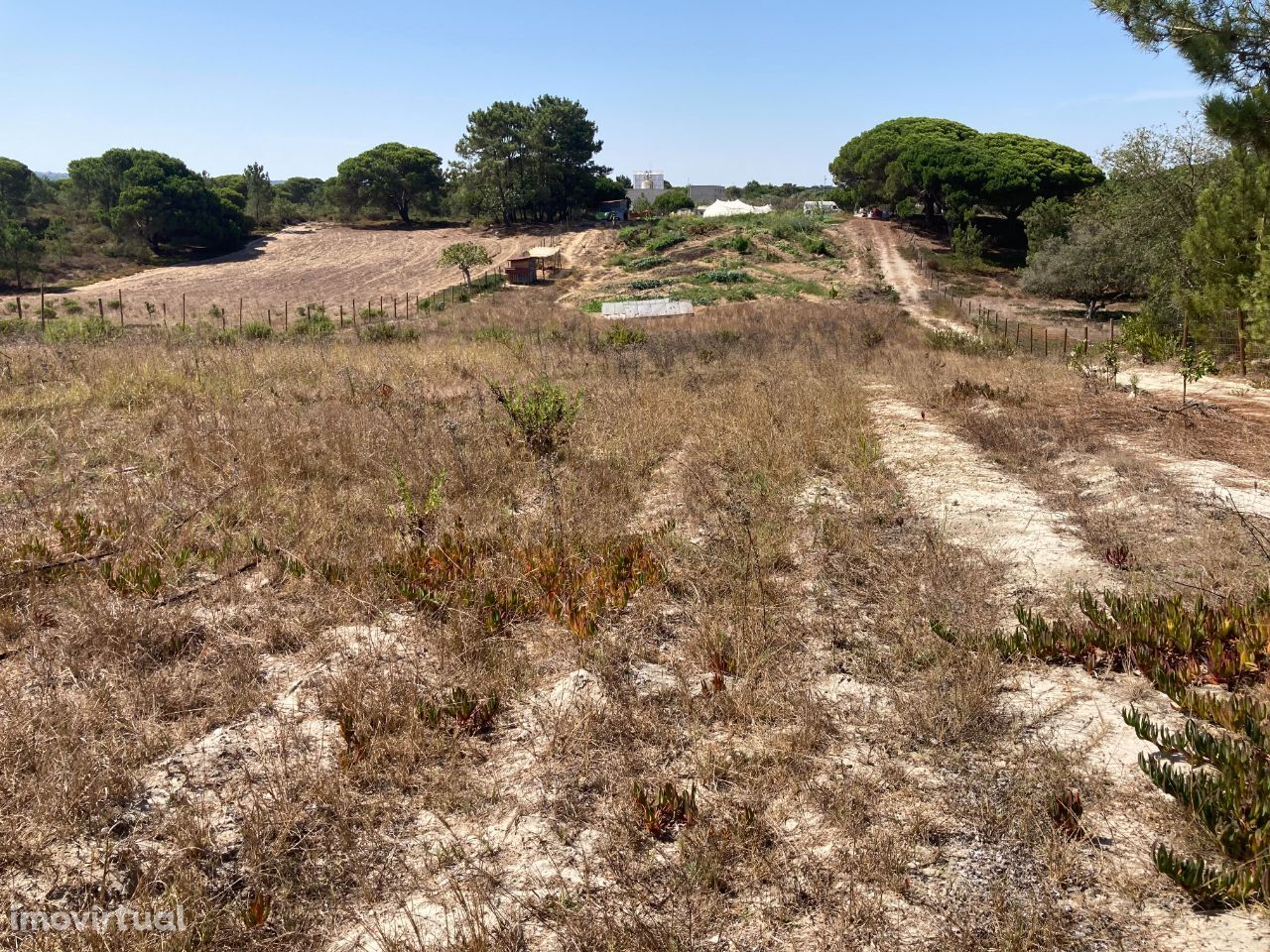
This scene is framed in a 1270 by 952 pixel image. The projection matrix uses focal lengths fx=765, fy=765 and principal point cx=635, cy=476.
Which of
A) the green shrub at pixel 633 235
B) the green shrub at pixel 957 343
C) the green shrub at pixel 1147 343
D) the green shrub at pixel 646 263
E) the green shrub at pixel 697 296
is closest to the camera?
A: the green shrub at pixel 1147 343

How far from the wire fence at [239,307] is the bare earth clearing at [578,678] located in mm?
23241

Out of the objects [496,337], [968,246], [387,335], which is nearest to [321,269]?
[387,335]

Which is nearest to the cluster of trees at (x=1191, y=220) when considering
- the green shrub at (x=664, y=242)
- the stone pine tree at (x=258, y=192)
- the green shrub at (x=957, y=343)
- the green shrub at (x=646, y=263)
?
the green shrub at (x=957, y=343)

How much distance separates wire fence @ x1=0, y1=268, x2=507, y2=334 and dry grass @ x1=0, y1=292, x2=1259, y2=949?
78.6 feet

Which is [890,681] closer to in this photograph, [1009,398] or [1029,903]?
[1029,903]

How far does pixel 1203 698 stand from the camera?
143 inches

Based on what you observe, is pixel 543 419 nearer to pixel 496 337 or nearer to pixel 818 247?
pixel 496 337

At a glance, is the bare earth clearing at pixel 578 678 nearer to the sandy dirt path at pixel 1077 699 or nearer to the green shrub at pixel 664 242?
the sandy dirt path at pixel 1077 699

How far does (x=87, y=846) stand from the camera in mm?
2912

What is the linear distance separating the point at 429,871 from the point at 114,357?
35.3 feet

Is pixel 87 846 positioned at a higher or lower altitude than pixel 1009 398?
lower

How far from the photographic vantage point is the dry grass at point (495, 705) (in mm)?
2736

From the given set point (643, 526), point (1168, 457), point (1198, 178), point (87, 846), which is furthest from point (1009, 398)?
point (1198, 178)

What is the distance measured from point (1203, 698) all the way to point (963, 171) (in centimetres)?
4933
